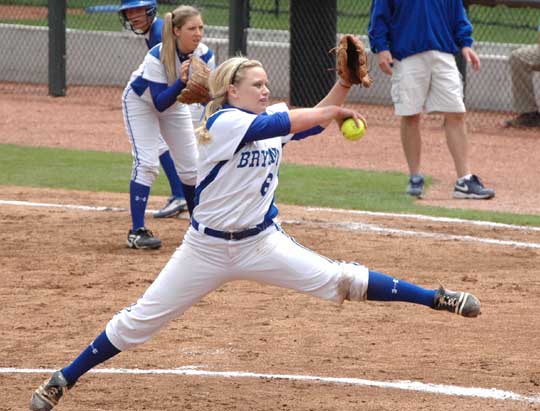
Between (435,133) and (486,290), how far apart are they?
24.6 feet

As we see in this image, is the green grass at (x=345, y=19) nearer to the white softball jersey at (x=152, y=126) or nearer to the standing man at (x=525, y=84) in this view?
the standing man at (x=525, y=84)

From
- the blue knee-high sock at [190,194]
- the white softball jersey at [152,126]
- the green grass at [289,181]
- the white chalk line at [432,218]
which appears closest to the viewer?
the white softball jersey at [152,126]

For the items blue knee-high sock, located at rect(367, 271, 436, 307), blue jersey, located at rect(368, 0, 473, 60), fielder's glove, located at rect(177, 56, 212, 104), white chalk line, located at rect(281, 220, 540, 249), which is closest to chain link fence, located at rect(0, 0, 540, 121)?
blue jersey, located at rect(368, 0, 473, 60)

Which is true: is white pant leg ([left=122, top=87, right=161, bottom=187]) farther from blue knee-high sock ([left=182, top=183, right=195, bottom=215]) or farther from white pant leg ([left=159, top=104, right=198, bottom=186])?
blue knee-high sock ([left=182, top=183, right=195, bottom=215])

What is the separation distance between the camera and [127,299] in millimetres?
7449

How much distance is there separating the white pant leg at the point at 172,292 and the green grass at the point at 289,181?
16.3ft

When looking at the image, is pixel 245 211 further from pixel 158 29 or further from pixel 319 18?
pixel 319 18

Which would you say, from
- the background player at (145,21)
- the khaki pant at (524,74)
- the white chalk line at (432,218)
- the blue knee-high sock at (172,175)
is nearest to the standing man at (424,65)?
the white chalk line at (432,218)

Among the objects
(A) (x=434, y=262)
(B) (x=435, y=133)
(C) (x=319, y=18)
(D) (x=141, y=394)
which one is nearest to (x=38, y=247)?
(A) (x=434, y=262)

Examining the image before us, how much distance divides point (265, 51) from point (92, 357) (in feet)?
40.8

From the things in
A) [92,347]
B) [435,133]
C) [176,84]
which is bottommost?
[435,133]

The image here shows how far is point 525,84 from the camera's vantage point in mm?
15117

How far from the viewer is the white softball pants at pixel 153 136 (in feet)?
28.9

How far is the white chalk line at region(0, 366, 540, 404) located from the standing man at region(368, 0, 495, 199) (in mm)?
5240
